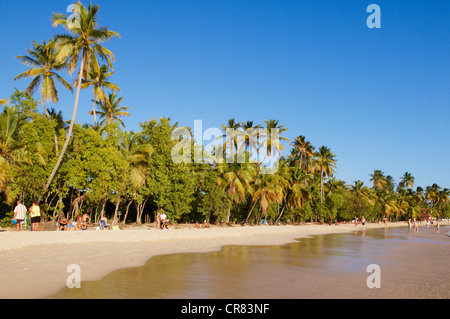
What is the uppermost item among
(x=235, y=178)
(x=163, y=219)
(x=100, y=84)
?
(x=100, y=84)

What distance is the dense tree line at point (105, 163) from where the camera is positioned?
22.9 metres

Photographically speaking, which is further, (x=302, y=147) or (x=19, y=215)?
(x=302, y=147)

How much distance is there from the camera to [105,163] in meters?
23.6

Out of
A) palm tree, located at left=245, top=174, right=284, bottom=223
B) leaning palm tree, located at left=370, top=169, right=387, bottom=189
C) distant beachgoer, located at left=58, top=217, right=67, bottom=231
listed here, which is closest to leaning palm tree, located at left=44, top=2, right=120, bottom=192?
distant beachgoer, located at left=58, top=217, right=67, bottom=231

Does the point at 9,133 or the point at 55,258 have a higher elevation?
the point at 9,133

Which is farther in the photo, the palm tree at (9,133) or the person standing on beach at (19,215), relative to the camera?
the palm tree at (9,133)

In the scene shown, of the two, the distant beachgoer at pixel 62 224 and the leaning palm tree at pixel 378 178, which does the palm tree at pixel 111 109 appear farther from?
the leaning palm tree at pixel 378 178

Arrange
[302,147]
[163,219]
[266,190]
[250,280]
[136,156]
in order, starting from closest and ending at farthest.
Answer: [250,280] → [163,219] → [136,156] → [266,190] → [302,147]

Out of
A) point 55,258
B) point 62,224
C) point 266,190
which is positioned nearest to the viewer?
point 55,258

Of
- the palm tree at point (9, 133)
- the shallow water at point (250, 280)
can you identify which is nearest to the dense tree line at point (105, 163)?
the palm tree at point (9, 133)

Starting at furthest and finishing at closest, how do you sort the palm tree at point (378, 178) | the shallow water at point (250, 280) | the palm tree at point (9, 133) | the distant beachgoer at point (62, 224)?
the palm tree at point (378, 178) < the palm tree at point (9, 133) < the distant beachgoer at point (62, 224) < the shallow water at point (250, 280)

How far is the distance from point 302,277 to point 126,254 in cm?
674

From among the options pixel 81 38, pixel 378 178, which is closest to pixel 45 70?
pixel 81 38

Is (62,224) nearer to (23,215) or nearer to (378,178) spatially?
(23,215)
